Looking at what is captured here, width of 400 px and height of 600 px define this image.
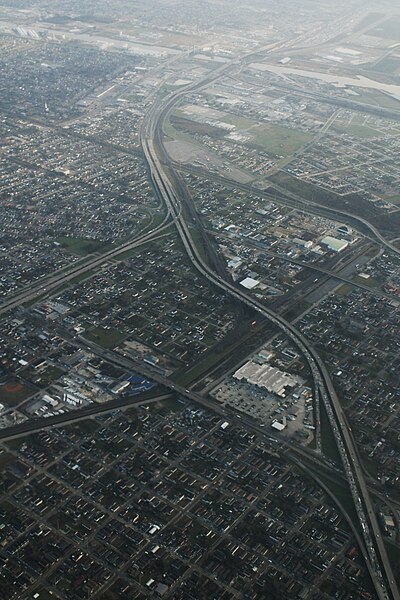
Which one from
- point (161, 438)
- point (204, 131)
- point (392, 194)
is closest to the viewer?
point (161, 438)

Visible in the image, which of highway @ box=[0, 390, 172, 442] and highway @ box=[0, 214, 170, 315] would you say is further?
highway @ box=[0, 214, 170, 315]

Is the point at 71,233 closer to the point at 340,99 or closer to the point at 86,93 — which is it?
the point at 86,93

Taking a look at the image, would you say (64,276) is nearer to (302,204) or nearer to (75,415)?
(75,415)

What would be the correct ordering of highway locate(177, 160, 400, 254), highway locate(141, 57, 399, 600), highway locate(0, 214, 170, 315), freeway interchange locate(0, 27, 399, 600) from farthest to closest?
highway locate(177, 160, 400, 254), highway locate(0, 214, 170, 315), freeway interchange locate(0, 27, 399, 600), highway locate(141, 57, 399, 600)

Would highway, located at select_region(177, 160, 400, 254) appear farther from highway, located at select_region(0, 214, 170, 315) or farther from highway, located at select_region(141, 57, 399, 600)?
highway, located at select_region(0, 214, 170, 315)

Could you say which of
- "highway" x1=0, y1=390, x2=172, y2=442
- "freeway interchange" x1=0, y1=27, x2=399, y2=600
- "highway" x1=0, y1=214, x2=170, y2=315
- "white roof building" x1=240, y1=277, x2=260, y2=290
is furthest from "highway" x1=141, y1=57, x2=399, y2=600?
"highway" x1=0, y1=390, x2=172, y2=442

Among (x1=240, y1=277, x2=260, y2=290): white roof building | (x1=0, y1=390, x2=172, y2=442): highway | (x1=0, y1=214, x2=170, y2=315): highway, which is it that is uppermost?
(x1=240, y1=277, x2=260, y2=290): white roof building

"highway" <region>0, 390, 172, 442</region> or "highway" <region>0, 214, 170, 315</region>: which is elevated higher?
"highway" <region>0, 390, 172, 442</region>

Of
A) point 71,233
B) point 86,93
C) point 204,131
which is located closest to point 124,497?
point 71,233

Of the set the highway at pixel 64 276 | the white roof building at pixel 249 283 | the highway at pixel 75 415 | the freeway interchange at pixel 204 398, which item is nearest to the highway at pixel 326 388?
the freeway interchange at pixel 204 398
